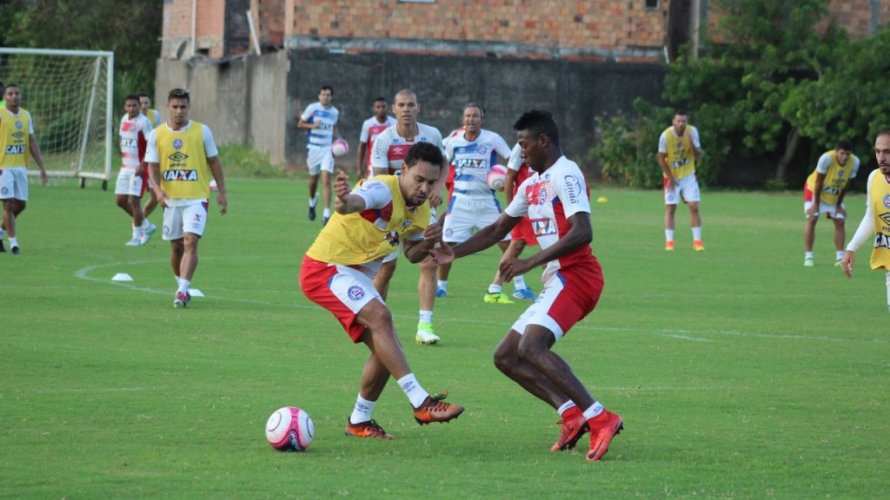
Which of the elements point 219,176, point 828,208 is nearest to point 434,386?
point 219,176

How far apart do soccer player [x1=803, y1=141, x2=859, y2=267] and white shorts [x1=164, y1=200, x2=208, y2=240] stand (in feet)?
32.9

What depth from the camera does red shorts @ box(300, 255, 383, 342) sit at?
8812mm

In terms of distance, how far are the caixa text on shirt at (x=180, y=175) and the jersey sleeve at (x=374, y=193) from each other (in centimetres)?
726

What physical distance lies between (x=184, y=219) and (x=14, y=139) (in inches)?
256

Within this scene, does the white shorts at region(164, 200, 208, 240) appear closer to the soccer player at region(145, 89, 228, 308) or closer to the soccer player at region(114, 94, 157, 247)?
the soccer player at region(145, 89, 228, 308)

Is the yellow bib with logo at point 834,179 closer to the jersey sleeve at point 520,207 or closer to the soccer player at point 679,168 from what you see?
the soccer player at point 679,168

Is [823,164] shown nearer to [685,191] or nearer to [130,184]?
[685,191]

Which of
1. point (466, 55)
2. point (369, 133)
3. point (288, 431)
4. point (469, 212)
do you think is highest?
point (466, 55)

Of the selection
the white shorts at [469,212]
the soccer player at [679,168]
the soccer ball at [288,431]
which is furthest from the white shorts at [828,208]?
the soccer ball at [288,431]

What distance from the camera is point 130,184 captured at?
75.7ft

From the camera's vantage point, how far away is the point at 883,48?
40875 millimetres

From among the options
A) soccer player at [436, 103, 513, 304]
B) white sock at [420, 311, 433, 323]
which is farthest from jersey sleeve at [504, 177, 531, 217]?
soccer player at [436, 103, 513, 304]

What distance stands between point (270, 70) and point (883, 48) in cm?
1723

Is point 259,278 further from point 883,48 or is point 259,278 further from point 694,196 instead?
point 883,48
